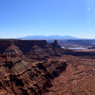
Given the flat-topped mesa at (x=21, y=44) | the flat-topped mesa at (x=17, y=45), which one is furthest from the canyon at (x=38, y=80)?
the flat-topped mesa at (x=21, y=44)

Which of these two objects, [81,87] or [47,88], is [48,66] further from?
[81,87]

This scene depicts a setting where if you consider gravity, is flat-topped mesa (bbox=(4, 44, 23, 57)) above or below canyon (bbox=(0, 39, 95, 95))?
above

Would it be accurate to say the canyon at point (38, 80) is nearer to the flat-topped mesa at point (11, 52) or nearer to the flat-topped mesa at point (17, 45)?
the flat-topped mesa at point (11, 52)

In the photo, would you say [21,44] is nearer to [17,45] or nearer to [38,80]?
[17,45]

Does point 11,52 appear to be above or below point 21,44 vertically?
below

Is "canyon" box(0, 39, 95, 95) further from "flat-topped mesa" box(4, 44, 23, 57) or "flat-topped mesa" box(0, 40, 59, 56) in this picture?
"flat-topped mesa" box(0, 40, 59, 56)

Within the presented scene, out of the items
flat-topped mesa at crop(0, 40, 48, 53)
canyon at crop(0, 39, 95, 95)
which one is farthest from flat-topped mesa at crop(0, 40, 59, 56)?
canyon at crop(0, 39, 95, 95)

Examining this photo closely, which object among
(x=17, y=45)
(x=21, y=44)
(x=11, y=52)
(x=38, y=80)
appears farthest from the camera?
(x=21, y=44)

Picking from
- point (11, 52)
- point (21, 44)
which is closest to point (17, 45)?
point (21, 44)

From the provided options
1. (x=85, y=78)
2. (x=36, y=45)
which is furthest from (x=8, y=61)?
(x=36, y=45)

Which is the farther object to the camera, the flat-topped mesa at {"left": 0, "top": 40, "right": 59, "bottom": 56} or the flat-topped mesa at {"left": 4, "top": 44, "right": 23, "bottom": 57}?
the flat-topped mesa at {"left": 0, "top": 40, "right": 59, "bottom": 56}

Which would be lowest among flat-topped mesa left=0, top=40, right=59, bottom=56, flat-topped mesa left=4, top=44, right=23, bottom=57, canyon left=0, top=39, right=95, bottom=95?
canyon left=0, top=39, right=95, bottom=95
